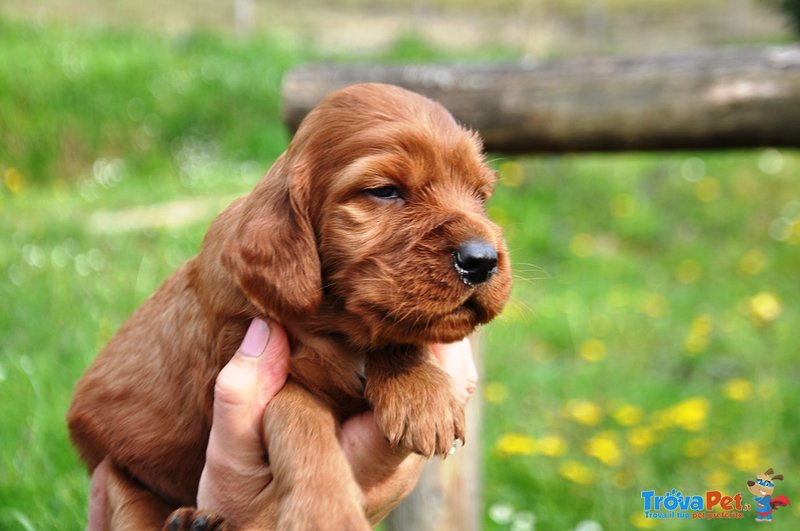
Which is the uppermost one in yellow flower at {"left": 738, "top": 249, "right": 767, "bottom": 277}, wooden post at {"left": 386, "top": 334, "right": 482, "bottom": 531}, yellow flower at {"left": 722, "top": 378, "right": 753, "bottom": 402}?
wooden post at {"left": 386, "top": 334, "right": 482, "bottom": 531}

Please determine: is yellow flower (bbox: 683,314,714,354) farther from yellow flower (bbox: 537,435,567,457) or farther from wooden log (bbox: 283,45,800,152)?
wooden log (bbox: 283,45,800,152)

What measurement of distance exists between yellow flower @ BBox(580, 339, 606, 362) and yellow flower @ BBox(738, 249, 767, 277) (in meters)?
2.14

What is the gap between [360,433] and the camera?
2389 millimetres

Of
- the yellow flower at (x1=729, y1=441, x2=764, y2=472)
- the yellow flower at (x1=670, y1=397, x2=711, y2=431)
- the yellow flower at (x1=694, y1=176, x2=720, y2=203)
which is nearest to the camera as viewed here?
the yellow flower at (x1=729, y1=441, x2=764, y2=472)

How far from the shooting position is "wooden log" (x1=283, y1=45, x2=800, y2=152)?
432 cm

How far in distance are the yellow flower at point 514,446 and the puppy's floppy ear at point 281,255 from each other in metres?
3.00

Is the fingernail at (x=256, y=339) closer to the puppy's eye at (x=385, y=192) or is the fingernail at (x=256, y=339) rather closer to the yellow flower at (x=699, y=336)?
the puppy's eye at (x=385, y=192)

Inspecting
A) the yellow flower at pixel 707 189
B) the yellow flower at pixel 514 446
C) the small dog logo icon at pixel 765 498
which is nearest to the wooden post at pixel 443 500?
the yellow flower at pixel 514 446

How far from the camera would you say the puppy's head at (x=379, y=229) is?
2.11 metres

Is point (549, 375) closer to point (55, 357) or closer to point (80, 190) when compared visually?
point (55, 357)

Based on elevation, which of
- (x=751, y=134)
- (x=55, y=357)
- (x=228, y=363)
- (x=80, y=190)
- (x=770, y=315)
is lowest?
(x=80, y=190)

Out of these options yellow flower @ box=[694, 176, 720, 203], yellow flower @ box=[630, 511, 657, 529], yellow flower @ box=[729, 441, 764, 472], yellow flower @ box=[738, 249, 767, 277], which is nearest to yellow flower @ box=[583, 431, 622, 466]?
yellow flower @ box=[630, 511, 657, 529]

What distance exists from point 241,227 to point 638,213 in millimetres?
7390

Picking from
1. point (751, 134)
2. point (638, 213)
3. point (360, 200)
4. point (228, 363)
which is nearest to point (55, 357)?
point (228, 363)
